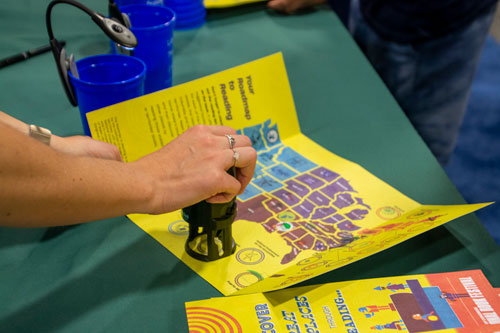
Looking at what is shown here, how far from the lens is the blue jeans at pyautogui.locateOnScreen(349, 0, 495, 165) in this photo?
151cm

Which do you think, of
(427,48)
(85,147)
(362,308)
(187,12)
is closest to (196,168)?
(85,147)

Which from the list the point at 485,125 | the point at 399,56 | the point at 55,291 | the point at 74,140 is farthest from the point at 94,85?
the point at 485,125

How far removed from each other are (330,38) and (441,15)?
1.12 feet

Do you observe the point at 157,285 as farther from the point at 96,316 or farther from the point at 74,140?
the point at 74,140

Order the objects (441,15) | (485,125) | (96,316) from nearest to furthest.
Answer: (96,316), (441,15), (485,125)

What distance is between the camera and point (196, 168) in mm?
748

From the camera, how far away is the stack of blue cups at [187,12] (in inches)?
53.6

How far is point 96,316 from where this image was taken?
681 millimetres

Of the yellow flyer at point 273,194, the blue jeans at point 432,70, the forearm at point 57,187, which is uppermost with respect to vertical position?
the forearm at point 57,187

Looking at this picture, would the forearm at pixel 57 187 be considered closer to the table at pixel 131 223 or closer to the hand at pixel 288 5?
the table at pixel 131 223

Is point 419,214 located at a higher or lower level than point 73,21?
lower

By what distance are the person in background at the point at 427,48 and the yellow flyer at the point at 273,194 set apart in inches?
22.8

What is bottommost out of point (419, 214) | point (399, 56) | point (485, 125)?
point (485, 125)

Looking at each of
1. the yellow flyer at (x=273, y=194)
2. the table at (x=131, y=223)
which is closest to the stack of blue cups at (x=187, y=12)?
→ the table at (x=131, y=223)
